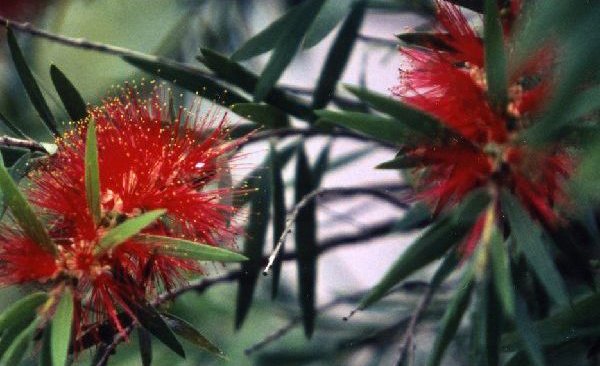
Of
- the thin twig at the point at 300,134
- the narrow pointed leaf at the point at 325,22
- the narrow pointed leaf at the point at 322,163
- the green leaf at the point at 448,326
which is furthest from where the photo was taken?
the narrow pointed leaf at the point at 322,163

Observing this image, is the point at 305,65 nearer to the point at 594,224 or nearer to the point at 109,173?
the point at 594,224

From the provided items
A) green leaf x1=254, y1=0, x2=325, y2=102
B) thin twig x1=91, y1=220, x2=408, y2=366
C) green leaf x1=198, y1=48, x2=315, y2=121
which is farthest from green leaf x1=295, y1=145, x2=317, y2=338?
green leaf x1=254, y1=0, x2=325, y2=102

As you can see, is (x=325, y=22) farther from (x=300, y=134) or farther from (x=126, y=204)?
(x=126, y=204)

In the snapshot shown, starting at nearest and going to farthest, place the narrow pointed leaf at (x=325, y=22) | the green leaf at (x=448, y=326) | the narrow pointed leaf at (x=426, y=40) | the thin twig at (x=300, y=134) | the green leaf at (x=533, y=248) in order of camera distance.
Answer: the green leaf at (x=533, y=248)
the green leaf at (x=448, y=326)
the narrow pointed leaf at (x=426, y=40)
the narrow pointed leaf at (x=325, y=22)
the thin twig at (x=300, y=134)

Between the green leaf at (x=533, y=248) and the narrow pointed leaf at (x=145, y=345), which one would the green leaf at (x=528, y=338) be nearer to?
the green leaf at (x=533, y=248)

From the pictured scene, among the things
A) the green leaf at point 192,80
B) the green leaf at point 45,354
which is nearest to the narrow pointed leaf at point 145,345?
the green leaf at point 45,354

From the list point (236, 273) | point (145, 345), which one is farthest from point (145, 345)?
point (236, 273)
